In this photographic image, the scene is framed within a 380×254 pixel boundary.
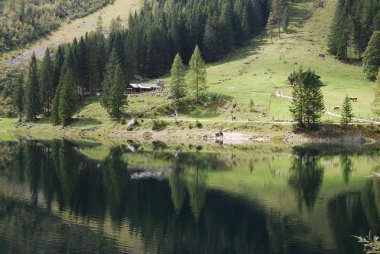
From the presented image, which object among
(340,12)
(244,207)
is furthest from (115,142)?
(340,12)

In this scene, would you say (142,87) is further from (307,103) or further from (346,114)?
(346,114)

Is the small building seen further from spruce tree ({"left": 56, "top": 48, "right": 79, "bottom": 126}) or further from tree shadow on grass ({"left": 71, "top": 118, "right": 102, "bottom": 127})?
tree shadow on grass ({"left": 71, "top": 118, "right": 102, "bottom": 127})

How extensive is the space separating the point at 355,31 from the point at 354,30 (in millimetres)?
658

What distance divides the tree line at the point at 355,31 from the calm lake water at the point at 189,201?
241ft

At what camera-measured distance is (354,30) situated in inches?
6171

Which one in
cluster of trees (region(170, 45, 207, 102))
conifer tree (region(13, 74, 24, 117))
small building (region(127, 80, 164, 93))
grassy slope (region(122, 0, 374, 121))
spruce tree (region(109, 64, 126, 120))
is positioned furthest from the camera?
conifer tree (region(13, 74, 24, 117))

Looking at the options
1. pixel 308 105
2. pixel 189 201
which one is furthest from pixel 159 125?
pixel 189 201

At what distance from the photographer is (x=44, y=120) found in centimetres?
14188

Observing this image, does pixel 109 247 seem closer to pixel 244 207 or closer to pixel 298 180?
pixel 244 207

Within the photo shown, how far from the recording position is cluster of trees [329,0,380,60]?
15638cm

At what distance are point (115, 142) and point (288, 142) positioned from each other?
4100cm

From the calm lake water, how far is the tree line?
2887 inches

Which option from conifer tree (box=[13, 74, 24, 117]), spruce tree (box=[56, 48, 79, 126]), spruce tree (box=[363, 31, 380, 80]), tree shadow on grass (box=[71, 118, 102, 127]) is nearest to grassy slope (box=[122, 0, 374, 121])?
spruce tree (box=[363, 31, 380, 80])

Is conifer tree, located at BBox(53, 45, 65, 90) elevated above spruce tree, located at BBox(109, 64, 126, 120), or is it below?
above
